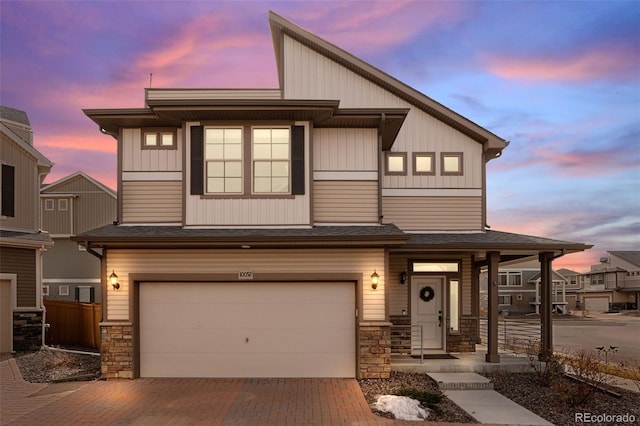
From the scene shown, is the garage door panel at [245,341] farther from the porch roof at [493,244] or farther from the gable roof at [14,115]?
the gable roof at [14,115]

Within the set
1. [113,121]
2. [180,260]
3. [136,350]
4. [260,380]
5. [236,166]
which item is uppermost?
[113,121]

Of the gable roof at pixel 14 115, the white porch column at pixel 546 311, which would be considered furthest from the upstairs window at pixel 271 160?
the gable roof at pixel 14 115

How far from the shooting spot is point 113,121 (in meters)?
10.2

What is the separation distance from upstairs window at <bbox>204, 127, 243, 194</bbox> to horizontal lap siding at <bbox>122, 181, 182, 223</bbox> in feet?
3.32

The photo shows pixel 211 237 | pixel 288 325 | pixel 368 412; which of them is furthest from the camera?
pixel 288 325

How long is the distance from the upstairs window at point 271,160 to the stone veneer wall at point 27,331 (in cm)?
876

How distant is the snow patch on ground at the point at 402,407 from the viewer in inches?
286

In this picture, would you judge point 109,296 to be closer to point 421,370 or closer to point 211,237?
point 211,237

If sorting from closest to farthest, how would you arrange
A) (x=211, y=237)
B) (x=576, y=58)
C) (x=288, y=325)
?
(x=211, y=237), (x=288, y=325), (x=576, y=58)

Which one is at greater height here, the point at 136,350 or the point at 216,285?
the point at 216,285

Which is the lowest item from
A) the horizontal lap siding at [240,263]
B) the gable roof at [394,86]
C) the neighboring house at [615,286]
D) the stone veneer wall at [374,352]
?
the neighboring house at [615,286]

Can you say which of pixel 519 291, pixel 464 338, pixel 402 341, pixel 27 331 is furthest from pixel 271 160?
pixel 519 291

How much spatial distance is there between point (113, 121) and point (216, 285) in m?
4.57

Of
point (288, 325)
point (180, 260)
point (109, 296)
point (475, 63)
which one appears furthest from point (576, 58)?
point (109, 296)
